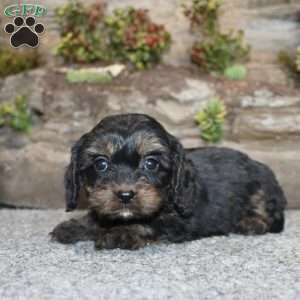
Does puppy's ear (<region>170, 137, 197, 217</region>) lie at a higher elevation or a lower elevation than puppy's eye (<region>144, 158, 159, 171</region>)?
lower

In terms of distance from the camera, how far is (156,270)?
4633 mm

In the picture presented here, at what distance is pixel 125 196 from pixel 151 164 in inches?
18.8

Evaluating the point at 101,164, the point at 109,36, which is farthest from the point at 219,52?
the point at 101,164

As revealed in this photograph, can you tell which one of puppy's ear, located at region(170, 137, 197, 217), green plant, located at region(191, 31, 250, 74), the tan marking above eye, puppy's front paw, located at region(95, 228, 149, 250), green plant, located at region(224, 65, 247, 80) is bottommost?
puppy's front paw, located at region(95, 228, 149, 250)

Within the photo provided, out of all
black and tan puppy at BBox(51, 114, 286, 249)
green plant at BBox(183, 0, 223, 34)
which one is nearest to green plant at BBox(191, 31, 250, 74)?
green plant at BBox(183, 0, 223, 34)

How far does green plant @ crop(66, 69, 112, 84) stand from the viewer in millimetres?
7832

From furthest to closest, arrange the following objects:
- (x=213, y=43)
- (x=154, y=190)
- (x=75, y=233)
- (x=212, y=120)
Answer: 1. (x=213, y=43)
2. (x=212, y=120)
3. (x=75, y=233)
4. (x=154, y=190)

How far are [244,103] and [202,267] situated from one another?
325 centimetres

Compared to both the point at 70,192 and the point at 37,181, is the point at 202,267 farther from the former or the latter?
the point at 37,181

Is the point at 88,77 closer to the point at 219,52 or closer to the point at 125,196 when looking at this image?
the point at 219,52

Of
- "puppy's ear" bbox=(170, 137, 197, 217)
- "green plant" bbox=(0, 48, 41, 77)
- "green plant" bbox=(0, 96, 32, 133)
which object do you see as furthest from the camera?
"green plant" bbox=(0, 48, 41, 77)

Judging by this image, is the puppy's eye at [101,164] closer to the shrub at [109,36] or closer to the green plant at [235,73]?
the shrub at [109,36]

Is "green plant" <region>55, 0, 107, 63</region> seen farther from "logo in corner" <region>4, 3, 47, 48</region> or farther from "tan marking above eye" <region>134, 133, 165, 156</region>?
"tan marking above eye" <region>134, 133, 165, 156</region>

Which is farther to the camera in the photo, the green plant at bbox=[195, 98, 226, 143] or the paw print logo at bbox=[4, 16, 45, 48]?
the green plant at bbox=[195, 98, 226, 143]
